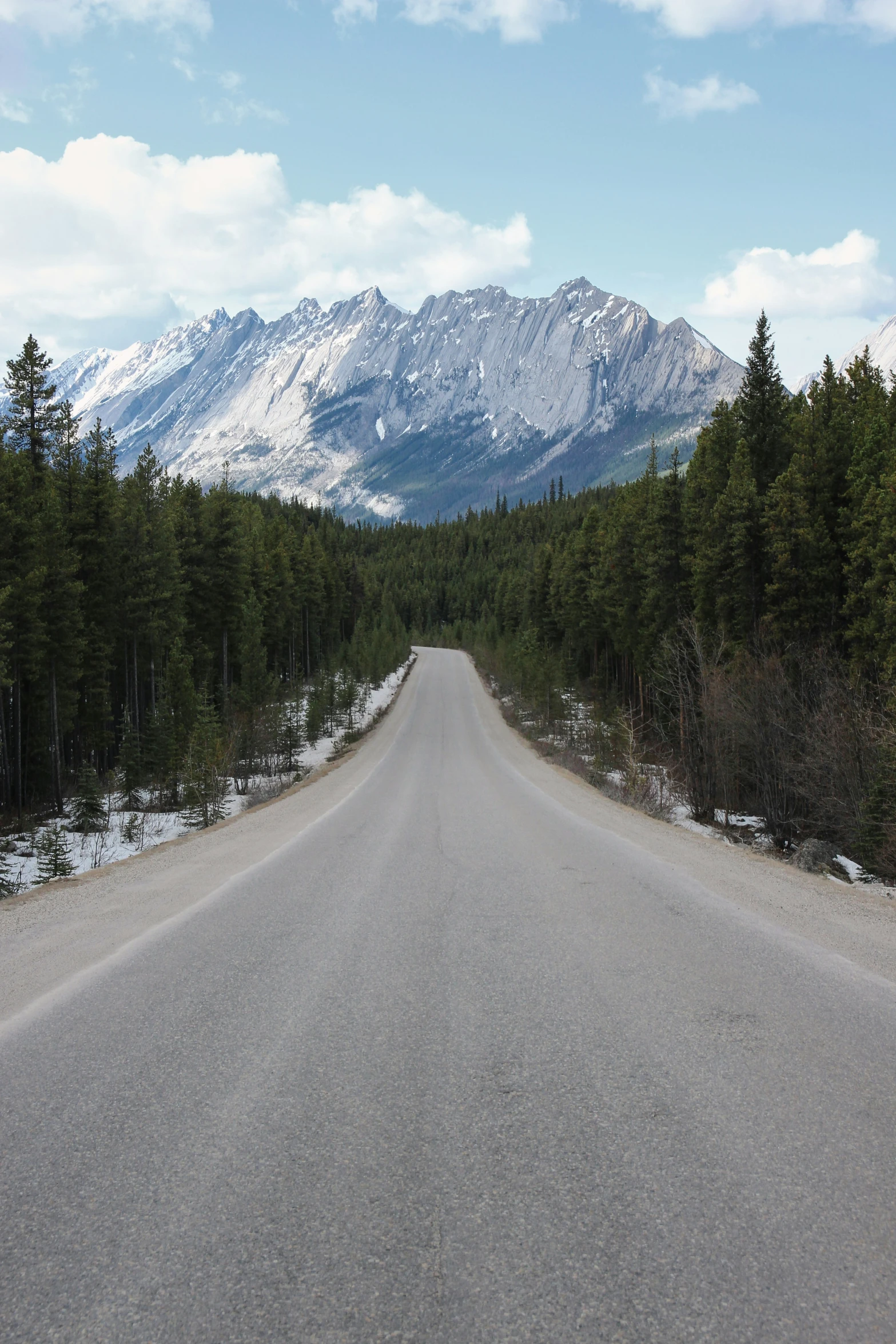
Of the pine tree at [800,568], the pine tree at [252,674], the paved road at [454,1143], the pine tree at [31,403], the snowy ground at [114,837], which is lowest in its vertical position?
the snowy ground at [114,837]

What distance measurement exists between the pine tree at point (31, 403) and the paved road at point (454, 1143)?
2586 cm

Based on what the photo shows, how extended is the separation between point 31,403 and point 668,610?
93.6 ft

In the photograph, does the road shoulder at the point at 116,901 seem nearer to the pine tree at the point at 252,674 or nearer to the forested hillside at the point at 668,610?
the forested hillside at the point at 668,610

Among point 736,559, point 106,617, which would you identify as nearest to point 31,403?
point 106,617

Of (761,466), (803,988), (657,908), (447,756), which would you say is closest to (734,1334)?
(803,988)

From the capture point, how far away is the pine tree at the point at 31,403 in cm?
2572

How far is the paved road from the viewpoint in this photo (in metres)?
2.38

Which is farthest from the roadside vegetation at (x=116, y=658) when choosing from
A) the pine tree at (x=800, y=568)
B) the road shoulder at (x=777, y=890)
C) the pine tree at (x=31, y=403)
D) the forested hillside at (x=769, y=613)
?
the pine tree at (x=800, y=568)

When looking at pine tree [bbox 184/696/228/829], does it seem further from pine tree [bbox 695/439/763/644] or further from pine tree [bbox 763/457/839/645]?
pine tree [bbox 763/457/839/645]

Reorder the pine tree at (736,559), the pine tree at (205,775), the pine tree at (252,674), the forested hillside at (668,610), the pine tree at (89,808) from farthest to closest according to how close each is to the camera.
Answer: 1. the pine tree at (252,674)
2. the pine tree at (736,559)
3. the forested hillside at (668,610)
4. the pine tree at (89,808)
5. the pine tree at (205,775)

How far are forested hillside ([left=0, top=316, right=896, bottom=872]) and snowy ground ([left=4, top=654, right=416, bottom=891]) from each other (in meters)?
2.54

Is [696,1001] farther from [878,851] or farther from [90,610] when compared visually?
[90,610]

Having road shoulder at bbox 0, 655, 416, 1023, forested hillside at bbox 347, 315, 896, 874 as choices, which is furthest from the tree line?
forested hillside at bbox 347, 315, 896, 874

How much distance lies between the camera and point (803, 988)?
5.20m
